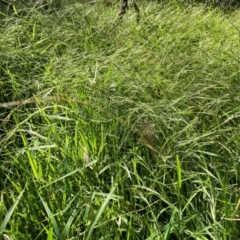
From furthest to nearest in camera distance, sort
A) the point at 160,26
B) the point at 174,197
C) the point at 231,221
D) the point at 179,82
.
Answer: the point at 160,26, the point at 179,82, the point at 174,197, the point at 231,221

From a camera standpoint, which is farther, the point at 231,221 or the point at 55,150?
the point at 55,150

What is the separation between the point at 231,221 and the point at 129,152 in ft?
1.12

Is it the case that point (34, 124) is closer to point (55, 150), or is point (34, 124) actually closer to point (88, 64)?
point (55, 150)

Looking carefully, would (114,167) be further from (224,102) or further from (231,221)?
(224,102)

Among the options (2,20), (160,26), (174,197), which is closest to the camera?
(174,197)

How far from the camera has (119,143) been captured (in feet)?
4.52

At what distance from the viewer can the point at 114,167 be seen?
4.21 feet

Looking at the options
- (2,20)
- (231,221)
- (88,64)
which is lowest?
(2,20)

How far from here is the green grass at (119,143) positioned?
111 centimetres

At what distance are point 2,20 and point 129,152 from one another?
4.56ft

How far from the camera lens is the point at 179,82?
5.65 ft

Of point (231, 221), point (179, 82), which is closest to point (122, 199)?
point (231, 221)

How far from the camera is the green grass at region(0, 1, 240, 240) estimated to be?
1114 mm

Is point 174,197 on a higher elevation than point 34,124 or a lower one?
higher
